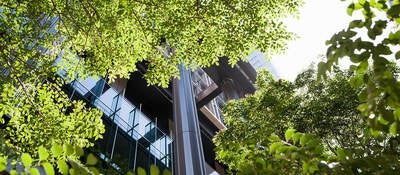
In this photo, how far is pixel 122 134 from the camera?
1477 cm

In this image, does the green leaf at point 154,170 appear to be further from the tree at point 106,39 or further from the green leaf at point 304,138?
the tree at point 106,39

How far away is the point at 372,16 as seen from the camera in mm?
1786

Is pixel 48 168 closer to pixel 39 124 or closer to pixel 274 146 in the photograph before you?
pixel 274 146

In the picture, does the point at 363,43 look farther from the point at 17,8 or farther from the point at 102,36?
the point at 17,8

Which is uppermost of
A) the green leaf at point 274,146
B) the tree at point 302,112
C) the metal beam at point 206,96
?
the metal beam at point 206,96

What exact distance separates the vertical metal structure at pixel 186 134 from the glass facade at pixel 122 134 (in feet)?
8.70

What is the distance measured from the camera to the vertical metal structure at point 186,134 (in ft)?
33.2

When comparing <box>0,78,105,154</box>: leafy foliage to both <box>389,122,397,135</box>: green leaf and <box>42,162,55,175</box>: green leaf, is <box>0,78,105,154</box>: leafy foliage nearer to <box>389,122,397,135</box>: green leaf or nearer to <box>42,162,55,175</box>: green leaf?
<box>42,162,55,175</box>: green leaf

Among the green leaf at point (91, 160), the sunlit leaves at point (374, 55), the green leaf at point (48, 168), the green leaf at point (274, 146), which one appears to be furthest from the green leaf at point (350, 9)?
the green leaf at point (48, 168)

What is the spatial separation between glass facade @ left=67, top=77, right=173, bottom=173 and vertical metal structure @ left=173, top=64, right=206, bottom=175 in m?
2.65

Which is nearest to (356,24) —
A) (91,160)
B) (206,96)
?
(91,160)

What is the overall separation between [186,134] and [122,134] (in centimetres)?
438

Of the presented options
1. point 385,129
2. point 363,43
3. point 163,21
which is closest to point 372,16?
point 363,43

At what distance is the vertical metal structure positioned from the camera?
33.2 ft
